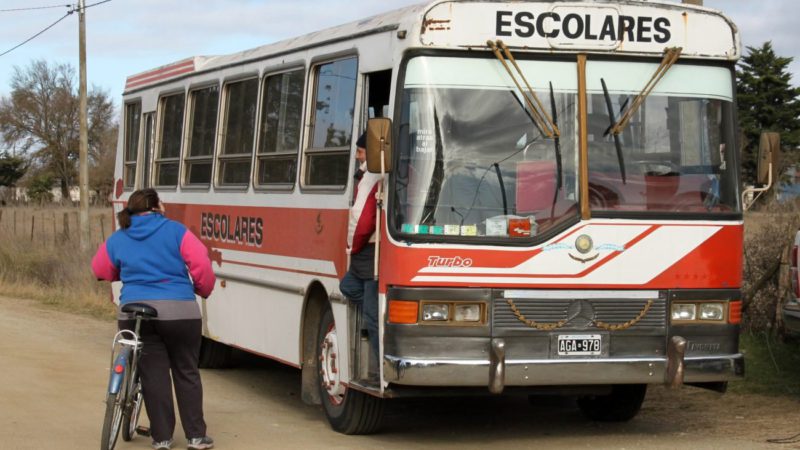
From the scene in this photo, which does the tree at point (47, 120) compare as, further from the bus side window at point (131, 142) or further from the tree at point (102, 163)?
the bus side window at point (131, 142)

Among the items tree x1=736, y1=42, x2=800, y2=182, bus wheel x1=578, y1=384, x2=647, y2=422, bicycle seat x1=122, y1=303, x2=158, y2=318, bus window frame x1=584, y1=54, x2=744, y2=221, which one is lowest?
bus wheel x1=578, y1=384, x2=647, y2=422

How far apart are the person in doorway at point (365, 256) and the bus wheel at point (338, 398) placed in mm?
447

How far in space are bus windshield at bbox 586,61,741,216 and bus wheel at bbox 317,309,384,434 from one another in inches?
84.5

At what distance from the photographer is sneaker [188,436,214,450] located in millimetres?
8844

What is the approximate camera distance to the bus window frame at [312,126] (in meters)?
9.74

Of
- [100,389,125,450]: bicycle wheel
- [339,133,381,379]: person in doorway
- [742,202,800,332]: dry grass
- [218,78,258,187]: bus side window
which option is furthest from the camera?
[742,202,800,332]: dry grass

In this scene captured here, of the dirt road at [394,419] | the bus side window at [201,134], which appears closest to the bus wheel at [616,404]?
the dirt road at [394,419]

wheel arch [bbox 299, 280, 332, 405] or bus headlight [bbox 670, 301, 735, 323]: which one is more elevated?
bus headlight [bbox 670, 301, 735, 323]

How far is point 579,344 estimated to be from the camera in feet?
28.8

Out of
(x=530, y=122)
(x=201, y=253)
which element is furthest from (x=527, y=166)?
(x=201, y=253)

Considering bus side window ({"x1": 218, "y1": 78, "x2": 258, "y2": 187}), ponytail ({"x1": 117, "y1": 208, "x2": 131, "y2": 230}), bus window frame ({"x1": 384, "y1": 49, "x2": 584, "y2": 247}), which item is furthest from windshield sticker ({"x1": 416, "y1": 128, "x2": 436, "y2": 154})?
bus side window ({"x1": 218, "y1": 78, "x2": 258, "y2": 187})

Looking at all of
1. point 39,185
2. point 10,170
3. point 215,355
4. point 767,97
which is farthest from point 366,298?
point 10,170

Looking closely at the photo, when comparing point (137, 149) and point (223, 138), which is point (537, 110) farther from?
point (137, 149)

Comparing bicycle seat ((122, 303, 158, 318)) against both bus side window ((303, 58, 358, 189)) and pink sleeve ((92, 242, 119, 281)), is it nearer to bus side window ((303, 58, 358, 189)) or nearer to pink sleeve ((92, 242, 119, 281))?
pink sleeve ((92, 242, 119, 281))
